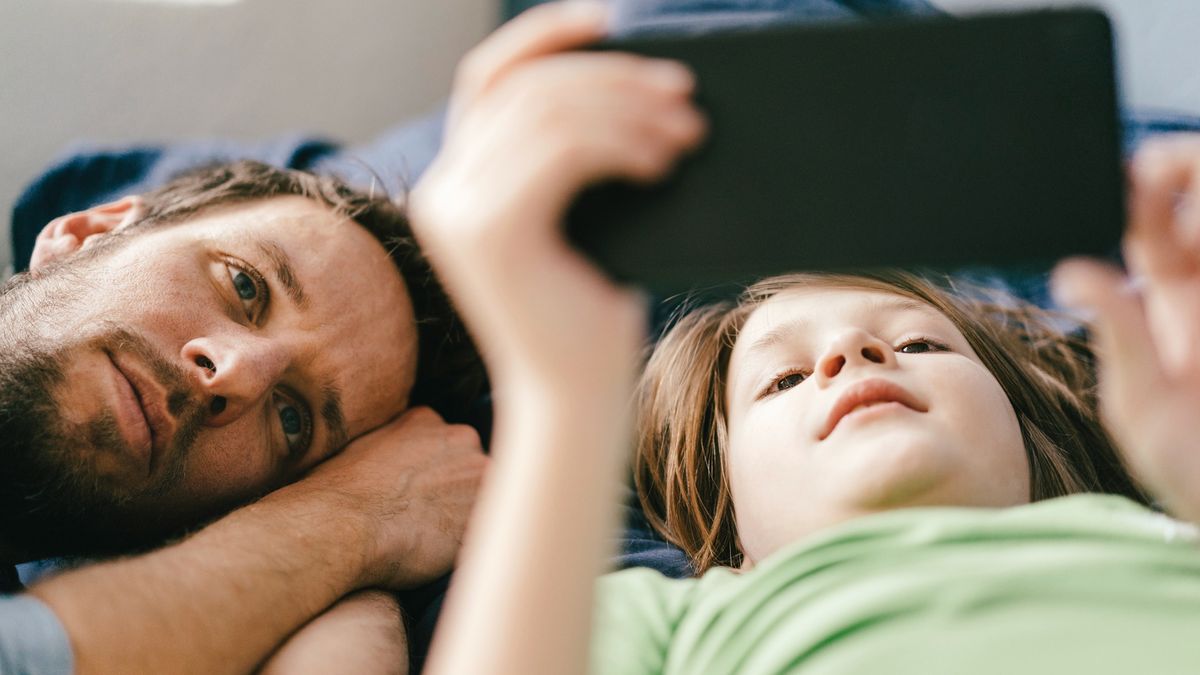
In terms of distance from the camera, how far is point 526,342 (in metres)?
0.41

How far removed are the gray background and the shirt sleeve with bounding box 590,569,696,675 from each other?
86cm

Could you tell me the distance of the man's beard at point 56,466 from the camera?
0.74 meters

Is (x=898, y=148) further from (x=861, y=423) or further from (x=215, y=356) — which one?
(x=215, y=356)

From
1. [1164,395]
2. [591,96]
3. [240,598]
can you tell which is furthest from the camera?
[240,598]

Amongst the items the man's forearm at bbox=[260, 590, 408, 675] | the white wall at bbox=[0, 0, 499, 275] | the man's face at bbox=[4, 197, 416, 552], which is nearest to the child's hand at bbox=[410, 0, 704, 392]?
the man's forearm at bbox=[260, 590, 408, 675]

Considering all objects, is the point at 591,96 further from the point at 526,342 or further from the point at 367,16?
the point at 367,16

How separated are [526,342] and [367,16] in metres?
1.38

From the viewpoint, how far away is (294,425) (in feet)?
2.92

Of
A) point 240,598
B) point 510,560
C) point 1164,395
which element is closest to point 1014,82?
point 1164,395

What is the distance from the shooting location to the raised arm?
2.14 feet

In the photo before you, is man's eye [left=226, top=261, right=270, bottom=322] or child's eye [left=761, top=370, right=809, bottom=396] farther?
man's eye [left=226, top=261, right=270, bottom=322]

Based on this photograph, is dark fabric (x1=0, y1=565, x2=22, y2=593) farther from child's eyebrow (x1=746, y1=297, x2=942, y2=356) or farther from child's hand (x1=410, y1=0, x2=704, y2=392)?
child's eyebrow (x1=746, y1=297, x2=942, y2=356)

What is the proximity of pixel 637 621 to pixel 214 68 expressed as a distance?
1217 mm

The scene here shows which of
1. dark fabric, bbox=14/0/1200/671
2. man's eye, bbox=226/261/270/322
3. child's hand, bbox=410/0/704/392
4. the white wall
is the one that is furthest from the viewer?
the white wall
